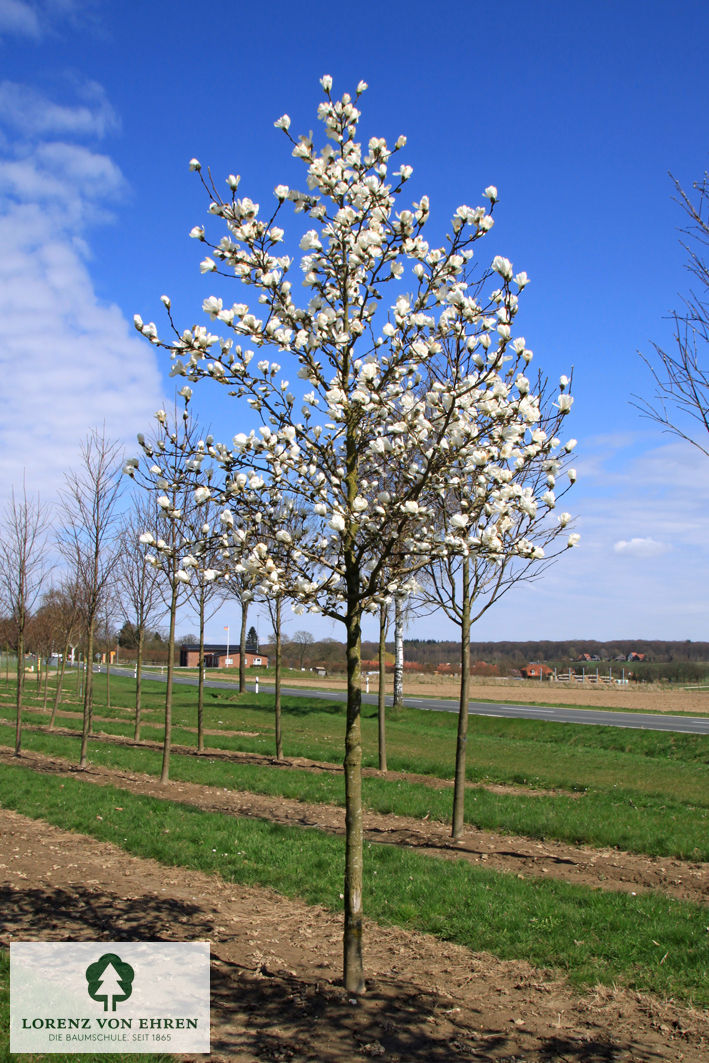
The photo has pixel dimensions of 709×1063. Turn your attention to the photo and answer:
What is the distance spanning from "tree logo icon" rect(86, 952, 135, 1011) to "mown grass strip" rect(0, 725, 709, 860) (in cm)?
631

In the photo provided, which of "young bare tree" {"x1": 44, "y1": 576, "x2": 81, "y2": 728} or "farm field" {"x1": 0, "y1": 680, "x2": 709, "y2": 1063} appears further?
"young bare tree" {"x1": 44, "y1": 576, "x2": 81, "y2": 728}

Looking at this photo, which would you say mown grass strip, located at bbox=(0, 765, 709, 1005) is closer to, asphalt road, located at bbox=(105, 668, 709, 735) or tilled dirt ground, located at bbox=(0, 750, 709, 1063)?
tilled dirt ground, located at bbox=(0, 750, 709, 1063)

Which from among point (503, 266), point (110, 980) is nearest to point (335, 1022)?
point (110, 980)

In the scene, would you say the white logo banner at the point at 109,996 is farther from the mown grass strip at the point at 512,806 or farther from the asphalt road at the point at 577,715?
the asphalt road at the point at 577,715

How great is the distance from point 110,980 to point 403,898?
276cm

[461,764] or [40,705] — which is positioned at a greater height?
[461,764]

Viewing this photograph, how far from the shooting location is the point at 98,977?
5262 mm

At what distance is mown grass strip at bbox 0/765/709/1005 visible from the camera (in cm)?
564

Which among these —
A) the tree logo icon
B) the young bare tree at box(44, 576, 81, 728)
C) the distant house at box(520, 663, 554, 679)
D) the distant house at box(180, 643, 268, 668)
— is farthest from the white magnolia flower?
the distant house at box(180, 643, 268, 668)

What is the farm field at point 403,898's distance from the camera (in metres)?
4.70

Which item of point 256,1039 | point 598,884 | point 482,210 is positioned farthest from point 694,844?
point 482,210

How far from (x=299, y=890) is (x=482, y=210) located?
20.7 ft

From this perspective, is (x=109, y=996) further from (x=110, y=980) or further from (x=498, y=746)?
(x=498, y=746)

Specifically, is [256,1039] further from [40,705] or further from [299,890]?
[40,705]
